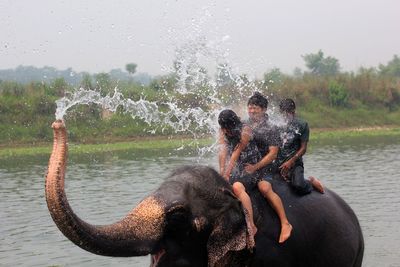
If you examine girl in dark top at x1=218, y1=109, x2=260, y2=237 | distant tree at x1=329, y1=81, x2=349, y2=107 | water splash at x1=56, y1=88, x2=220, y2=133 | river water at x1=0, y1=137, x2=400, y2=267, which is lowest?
distant tree at x1=329, y1=81, x2=349, y2=107

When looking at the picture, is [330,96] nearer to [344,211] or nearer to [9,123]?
[9,123]

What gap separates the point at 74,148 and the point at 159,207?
89.0ft

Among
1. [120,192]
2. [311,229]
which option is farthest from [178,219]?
[120,192]

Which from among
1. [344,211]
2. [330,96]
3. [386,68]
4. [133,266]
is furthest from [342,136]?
[386,68]

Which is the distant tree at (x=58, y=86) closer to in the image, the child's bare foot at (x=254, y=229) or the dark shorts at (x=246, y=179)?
the dark shorts at (x=246, y=179)

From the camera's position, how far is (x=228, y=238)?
12.3ft

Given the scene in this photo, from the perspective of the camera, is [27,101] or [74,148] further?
[27,101]

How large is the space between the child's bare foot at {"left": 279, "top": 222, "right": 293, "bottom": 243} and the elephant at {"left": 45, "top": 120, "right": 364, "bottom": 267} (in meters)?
0.04

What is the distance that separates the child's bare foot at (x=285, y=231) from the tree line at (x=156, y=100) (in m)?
18.6

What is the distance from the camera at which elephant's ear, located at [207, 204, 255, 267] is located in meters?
3.71

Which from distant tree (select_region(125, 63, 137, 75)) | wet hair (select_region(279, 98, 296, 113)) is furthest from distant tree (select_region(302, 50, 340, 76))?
wet hair (select_region(279, 98, 296, 113))

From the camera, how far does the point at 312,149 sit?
26484 millimetres

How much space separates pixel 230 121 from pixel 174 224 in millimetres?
1099

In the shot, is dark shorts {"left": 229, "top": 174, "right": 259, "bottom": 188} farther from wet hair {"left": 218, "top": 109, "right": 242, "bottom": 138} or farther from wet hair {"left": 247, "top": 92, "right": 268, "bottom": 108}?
wet hair {"left": 247, "top": 92, "right": 268, "bottom": 108}
